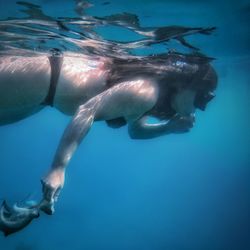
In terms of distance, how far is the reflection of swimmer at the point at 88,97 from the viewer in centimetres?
A: 445


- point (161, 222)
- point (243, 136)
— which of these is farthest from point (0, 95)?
point (243, 136)

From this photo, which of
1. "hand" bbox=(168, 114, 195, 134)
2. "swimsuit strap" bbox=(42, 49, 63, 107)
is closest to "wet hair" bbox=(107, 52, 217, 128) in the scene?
"hand" bbox=(168, 114, 195, 134)

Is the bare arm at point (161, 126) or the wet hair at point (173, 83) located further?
the bare arm at point (161, 126)

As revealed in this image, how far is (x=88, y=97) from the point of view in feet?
19.7

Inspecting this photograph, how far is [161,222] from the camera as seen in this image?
3672 centimetres

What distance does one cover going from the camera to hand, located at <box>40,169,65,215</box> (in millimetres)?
3811

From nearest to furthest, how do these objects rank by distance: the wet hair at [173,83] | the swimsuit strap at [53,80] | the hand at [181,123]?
the swimsuit strap at [53,80] < the wet hair at [173,83] < the hand at [181,123]

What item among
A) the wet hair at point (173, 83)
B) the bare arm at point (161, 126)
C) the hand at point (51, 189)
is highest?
the wet hair at point (173, 83)

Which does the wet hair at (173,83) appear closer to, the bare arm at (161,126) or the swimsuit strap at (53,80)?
the bare arm at (161,126)

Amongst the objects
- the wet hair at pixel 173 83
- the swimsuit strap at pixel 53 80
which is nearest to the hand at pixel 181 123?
the wet hair at pixel 173 83

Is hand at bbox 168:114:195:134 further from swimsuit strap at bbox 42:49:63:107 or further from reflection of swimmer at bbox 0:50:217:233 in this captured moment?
swimsuit strap at bbox 42:49:63:107

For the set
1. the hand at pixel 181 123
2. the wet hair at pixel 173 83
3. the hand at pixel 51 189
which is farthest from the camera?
the hand at pixel 181 123

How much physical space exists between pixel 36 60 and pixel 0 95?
86cm

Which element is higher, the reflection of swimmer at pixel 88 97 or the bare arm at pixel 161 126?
the reflection of swimmer at pixel 88 97
